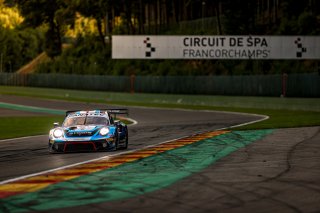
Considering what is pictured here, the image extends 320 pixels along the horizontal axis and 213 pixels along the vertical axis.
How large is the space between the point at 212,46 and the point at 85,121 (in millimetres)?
32318

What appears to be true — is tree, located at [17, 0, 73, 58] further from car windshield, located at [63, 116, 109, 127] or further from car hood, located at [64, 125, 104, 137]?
car hood, located at [64, 125, 104, 137]

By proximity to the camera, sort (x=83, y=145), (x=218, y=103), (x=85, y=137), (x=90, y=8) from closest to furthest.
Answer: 1. (x=83, y=145)
2. (x=85, y=137)
3. (x=218, y=103)
4. (x=90, y=8)

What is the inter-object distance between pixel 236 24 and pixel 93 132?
47.3m

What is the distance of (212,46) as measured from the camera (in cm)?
5094

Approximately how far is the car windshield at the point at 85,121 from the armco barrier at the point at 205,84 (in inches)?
1138

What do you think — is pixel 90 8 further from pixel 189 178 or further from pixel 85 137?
pixel 189 178

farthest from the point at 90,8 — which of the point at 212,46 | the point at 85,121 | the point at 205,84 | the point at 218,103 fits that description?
the point at 85,121

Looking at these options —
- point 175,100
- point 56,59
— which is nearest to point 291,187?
point 175,100

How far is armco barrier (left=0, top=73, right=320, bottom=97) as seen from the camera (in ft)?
157

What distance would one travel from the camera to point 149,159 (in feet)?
51.5

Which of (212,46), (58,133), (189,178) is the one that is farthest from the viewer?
(212,46)

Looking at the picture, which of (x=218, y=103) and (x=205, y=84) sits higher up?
(x=205, y=84)

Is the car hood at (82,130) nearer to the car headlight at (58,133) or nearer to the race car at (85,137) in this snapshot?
the race car at (85,137)

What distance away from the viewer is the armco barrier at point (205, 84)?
47750 millimetres
